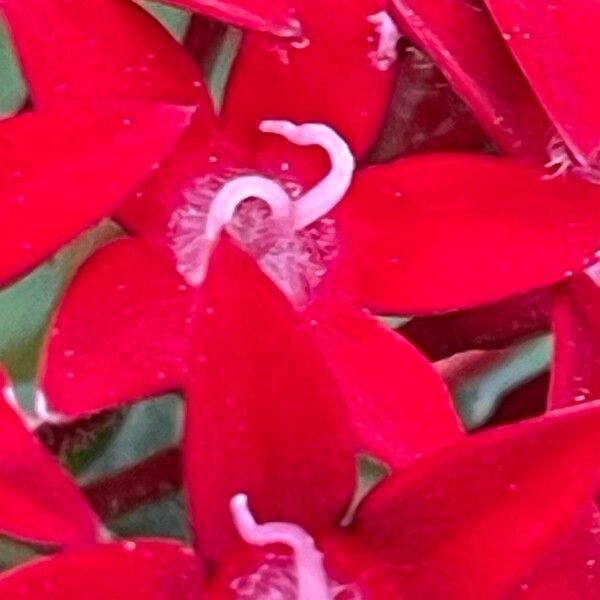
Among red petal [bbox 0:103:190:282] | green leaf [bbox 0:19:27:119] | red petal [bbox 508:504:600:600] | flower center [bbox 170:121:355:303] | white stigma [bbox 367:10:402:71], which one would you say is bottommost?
red petal [bbox 508:504:600:600]

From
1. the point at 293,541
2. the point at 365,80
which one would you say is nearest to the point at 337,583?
the point at 293,541

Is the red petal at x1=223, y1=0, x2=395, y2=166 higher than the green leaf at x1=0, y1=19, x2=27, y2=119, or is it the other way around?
the red petal at x1=223, y1=0, x2=395, y2=166

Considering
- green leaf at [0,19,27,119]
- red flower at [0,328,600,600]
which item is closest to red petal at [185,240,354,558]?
red flower at [0,328,600,600]

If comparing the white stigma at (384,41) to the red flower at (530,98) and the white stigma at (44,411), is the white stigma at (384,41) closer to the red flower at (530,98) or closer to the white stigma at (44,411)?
the red flower at (530,98)

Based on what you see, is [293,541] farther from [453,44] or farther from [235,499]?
[453,44]

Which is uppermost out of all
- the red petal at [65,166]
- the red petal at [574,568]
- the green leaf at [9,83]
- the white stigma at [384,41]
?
the white stigma at [384,41]

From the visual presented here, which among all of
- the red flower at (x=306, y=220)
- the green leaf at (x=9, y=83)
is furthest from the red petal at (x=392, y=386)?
the green leaf at (x=9, y=83)

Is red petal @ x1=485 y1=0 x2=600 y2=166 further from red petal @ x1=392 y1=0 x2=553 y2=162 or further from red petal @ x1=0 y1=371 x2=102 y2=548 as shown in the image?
red petal @ x1=0 y1=371 x2=102 y2=548
